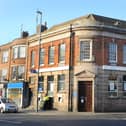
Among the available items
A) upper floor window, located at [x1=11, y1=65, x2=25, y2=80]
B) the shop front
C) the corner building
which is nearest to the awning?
the shop front

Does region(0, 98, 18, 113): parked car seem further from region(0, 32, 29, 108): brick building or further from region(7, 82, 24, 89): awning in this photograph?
region(7, 82, 24, 89): awning

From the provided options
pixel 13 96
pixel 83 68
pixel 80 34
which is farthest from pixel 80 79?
pixel 13 96

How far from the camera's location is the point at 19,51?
168 feet

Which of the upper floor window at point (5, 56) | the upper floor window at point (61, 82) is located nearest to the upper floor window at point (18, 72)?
the upper floor window at point (5, 56)

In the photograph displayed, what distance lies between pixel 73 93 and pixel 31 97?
905cm

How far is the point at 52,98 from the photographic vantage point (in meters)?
42.5

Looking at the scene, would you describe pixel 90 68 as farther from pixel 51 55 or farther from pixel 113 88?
pixel 51 55

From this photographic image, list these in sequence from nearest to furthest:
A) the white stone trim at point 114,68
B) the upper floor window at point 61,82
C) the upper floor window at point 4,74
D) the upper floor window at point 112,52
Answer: the white stone trim at point 114,68 < the upper floor window at point 112,52 < the upper floor window at point 61,82 < the upper floor window at point 4,74

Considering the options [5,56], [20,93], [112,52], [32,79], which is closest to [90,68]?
[112,52]

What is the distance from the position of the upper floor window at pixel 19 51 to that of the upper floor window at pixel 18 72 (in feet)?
5.15

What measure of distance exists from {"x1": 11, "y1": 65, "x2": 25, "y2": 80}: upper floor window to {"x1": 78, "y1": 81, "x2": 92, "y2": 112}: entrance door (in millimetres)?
13368

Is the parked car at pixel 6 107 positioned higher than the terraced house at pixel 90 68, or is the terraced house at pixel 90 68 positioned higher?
the terraced house at pixel 90 68

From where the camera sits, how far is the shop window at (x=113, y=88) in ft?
130

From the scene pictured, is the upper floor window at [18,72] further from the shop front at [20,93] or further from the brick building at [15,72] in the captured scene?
the shop front at [20,93]
